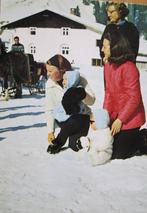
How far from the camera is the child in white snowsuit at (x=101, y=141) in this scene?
428 centimetres

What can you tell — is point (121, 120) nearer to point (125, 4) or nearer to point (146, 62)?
point (125, 4)

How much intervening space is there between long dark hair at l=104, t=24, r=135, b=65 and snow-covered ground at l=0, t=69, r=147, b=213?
0.90 m

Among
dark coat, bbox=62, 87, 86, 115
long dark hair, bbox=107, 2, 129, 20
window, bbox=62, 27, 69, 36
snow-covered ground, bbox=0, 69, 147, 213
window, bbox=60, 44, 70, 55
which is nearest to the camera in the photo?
snow-covered ground, bbox=0, 69, 147, 213

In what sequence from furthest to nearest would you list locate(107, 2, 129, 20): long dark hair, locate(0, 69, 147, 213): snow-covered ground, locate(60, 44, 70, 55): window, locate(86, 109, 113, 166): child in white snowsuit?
locate(60, 44, 70, 55): window
locate(107, 2, 129, 20): long dark hair
locate(86, 109, 113, 166): child in white snowsuit
locate(0, 69, 147, 213): snow-covered ground

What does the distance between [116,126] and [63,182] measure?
0.80m

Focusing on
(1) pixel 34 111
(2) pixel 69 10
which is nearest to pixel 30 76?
(1) pixel 34 111

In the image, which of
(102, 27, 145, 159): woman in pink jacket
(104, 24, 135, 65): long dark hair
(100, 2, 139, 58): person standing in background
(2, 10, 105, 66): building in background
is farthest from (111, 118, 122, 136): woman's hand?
(2, 10, 105, 66): building in background

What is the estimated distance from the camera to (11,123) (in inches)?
256

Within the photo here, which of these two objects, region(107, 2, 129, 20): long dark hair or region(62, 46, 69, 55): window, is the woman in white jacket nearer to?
region(107, 2, 129, 20): long dark hair

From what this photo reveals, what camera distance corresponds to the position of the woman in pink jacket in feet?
14.2

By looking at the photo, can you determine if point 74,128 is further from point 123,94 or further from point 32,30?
point 32,30

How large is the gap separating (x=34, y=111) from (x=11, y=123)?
3.89 feet

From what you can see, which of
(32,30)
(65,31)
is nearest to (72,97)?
(32,30)

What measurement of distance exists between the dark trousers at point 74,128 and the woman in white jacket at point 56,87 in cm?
1
